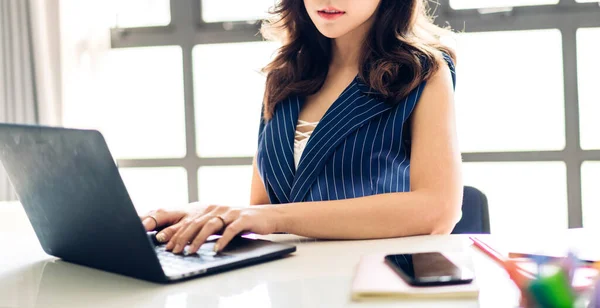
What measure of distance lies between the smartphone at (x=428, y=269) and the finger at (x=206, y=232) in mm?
238

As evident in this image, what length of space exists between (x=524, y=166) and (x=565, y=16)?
2.36ft

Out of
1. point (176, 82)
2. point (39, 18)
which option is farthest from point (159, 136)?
point (39, 18)

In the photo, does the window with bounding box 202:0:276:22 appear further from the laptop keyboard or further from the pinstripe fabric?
the laptop keyboard

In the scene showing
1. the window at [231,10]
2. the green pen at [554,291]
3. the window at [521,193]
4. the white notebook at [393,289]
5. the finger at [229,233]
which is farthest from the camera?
the window at [231,10]

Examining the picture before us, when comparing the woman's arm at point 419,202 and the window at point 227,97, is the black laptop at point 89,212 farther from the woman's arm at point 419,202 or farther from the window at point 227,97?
the window at point 227,97

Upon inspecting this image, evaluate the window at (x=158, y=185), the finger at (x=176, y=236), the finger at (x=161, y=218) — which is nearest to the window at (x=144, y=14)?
the window at (x=158, y=185)

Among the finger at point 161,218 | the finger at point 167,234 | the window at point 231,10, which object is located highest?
the window at point 231,10

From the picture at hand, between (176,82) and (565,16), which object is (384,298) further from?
(176,82)

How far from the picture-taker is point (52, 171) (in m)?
0.79

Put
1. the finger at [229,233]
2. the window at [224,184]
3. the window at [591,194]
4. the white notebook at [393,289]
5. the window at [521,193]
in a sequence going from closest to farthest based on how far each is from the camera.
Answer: the white notebook at [393,289], the finger at [229,233], the window at [591,194], the window at [521,193], the window at [224,184]

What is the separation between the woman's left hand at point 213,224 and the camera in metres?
0.86

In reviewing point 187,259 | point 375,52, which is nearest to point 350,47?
point 375,52

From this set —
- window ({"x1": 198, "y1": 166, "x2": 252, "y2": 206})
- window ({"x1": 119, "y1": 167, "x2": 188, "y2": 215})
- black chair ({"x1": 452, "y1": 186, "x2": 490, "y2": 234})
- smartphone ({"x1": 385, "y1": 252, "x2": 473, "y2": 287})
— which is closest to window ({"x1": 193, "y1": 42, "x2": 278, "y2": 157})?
window ({"x1": 198, "y1": 166, "x2": 252, "y2": 206})

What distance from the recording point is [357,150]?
131cm
